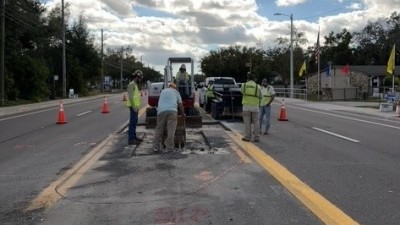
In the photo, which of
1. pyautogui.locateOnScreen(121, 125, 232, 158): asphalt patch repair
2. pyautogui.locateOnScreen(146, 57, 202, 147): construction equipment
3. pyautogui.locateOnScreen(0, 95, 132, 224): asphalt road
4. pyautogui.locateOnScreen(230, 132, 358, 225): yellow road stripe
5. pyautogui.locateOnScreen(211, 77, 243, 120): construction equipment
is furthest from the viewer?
pyautogui.locateOnScreen(211, 77, 243, 120): construction equipment

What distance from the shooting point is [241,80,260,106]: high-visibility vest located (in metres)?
14.3

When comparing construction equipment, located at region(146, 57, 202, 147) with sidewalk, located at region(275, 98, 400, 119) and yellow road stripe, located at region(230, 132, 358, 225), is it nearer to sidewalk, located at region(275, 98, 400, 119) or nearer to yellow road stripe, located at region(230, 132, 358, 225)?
yellow road stripe, located at region(230, 132, 358, 225)

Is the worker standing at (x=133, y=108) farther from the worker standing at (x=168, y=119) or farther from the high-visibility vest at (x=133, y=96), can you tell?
the worker standing at (x=168, y=119)

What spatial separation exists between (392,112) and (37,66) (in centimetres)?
3446

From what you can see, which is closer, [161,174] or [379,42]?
[161,174]

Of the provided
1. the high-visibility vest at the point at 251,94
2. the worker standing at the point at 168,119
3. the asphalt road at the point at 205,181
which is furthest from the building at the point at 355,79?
the worker standing at the point at 168,119

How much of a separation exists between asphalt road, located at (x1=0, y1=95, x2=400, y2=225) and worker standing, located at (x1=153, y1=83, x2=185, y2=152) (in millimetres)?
510

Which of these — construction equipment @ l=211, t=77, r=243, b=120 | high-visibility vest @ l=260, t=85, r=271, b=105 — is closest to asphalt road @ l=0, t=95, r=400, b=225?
high-visibility vest @ l=260, t=85, r=271, b=105

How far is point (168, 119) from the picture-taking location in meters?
11.9

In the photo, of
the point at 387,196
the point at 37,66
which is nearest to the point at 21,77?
the point at 37,66

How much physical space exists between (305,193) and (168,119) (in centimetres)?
497

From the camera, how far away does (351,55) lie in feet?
343

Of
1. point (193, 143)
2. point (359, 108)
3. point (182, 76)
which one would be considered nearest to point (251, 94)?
point (193, 143)

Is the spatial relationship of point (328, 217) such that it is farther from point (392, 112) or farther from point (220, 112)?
point (392, 112)
